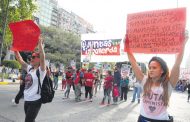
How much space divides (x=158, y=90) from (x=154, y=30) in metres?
2.03

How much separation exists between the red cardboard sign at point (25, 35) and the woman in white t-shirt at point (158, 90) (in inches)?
89.3

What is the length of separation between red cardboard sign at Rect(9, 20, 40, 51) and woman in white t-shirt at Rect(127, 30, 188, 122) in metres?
2.27

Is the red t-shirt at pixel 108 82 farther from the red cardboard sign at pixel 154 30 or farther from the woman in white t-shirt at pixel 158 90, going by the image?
the woman in white t-shirt at pixel 158 90

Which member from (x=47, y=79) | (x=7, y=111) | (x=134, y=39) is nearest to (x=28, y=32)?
(x=47, y=79)

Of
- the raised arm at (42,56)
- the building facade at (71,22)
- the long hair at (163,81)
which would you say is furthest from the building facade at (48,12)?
the long hair at (163,81)

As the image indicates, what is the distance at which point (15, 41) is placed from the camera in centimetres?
609

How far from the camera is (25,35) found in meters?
5.92

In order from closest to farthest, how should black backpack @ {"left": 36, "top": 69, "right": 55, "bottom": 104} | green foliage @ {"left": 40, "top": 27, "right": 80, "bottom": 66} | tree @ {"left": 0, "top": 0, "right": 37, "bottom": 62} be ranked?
black backpack @ {"left": 36, "top": 69, "right": 55, "bottom": 104}
tree @ {"left": 0, "top": 0, "right": 37, "bottom": 62}
green foliage @ {"left": 40, "top": 27, "right": 80, "bottom": 66}

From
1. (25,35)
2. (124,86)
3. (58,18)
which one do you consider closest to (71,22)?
(58,18)

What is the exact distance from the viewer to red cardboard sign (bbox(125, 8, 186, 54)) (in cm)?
550

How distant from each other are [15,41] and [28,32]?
0.42 meters

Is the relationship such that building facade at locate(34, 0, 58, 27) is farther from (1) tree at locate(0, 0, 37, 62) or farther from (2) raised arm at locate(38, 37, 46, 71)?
(2) raised arm at locate(38, 37, 46, 71)

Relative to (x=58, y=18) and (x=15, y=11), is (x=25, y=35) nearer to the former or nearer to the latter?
(x=15, y=11)

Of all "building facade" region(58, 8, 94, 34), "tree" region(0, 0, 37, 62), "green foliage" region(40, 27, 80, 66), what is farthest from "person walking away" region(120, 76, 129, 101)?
"building facade" region(58, 8, 94, 34)
